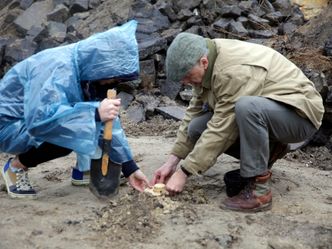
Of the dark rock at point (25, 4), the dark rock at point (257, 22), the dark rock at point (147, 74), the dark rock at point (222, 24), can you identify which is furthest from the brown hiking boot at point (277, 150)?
the dark rock at point (25, 4)

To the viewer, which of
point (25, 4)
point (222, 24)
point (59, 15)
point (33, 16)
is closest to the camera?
point (222, 24)

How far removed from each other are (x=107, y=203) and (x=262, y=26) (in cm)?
511

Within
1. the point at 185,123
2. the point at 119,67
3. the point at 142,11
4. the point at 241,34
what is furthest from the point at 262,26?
the point at 119,67

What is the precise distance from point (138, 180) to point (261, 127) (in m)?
0.89

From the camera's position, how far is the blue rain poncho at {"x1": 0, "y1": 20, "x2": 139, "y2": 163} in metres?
3.15

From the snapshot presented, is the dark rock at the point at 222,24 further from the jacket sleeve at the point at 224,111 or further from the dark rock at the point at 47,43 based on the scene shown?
the jacket sleeve at the point at 224,111

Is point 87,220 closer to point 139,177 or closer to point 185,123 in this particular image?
point 139,177

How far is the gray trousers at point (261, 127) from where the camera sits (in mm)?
3121

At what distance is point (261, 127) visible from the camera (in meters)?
3.16

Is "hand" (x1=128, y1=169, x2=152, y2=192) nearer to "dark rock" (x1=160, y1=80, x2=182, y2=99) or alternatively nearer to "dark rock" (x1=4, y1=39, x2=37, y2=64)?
"dark rock" (x1=160, y1=80, x2=182, y2=99)

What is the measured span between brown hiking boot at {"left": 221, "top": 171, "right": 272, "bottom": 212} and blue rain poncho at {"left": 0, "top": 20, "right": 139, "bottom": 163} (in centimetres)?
77

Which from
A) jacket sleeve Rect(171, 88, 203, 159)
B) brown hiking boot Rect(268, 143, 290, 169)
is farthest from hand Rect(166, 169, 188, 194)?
brown hiking boot Rect(268, 143, 290, 169)

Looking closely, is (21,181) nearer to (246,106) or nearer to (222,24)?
(246,106)

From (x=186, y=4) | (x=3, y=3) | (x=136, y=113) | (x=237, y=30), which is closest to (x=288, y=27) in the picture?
(x=237, y=30)
